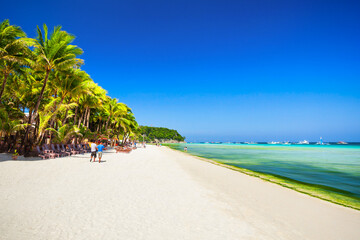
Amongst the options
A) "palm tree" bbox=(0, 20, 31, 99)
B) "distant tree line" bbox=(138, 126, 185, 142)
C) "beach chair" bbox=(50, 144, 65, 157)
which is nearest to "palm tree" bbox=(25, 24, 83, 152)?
"palm tree" bbox=(0, 20, 31, 99)

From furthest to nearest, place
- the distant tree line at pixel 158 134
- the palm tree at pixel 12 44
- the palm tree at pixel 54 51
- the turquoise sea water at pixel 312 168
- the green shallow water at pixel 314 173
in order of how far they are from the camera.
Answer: the distant tree line at pixel 158 134, the palm tree at pixel 54 51, the palm tree at pixel 12 44, the turquoise sea water at pixel 312 168, the green shallow water at pixel 314 173

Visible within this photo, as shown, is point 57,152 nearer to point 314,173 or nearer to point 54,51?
point 54,51

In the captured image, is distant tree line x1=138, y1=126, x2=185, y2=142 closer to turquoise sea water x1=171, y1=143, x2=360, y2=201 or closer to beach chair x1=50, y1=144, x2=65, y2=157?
turquoise sea water x1=171, y1=143, x2=360, y2=201

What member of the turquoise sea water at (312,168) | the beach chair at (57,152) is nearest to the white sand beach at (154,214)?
the turquoise sea water at (312,168)

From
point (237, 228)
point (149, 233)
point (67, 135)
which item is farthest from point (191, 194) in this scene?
point (67, 135)

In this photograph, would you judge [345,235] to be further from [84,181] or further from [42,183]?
[42,183]

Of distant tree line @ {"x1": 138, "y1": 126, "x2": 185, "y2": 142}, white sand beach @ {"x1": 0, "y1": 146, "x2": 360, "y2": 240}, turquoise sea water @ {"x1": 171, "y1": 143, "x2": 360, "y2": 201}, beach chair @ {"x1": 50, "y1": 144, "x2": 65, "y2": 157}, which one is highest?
distant tree line @ {"x1": 138, "y1": 126, "x2": 185, "y2": 142}

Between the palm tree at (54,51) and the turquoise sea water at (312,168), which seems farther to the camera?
the palm tree at (54,51)

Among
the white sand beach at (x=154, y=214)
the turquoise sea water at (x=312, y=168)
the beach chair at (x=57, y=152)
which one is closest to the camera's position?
the white sand beach at (x=154, y=214)

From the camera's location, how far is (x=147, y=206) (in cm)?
482

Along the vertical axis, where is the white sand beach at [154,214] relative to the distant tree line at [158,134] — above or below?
below

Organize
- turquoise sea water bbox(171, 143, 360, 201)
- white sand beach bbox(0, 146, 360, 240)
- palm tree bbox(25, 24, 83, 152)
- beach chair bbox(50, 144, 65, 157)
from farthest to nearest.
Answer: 1. beach chair bbox(50, 144, 65, 157)
2. palm tree bbox(25, 24, 83, 152)
3. turquoise sea water bbox(171, 143, 360, 201)
4. white sand beach bbox(0, 146, 360, 240)

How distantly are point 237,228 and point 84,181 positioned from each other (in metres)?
6.22

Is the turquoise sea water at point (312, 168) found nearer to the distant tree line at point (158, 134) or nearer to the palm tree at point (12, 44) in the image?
the palm tree at point (12, 44)
